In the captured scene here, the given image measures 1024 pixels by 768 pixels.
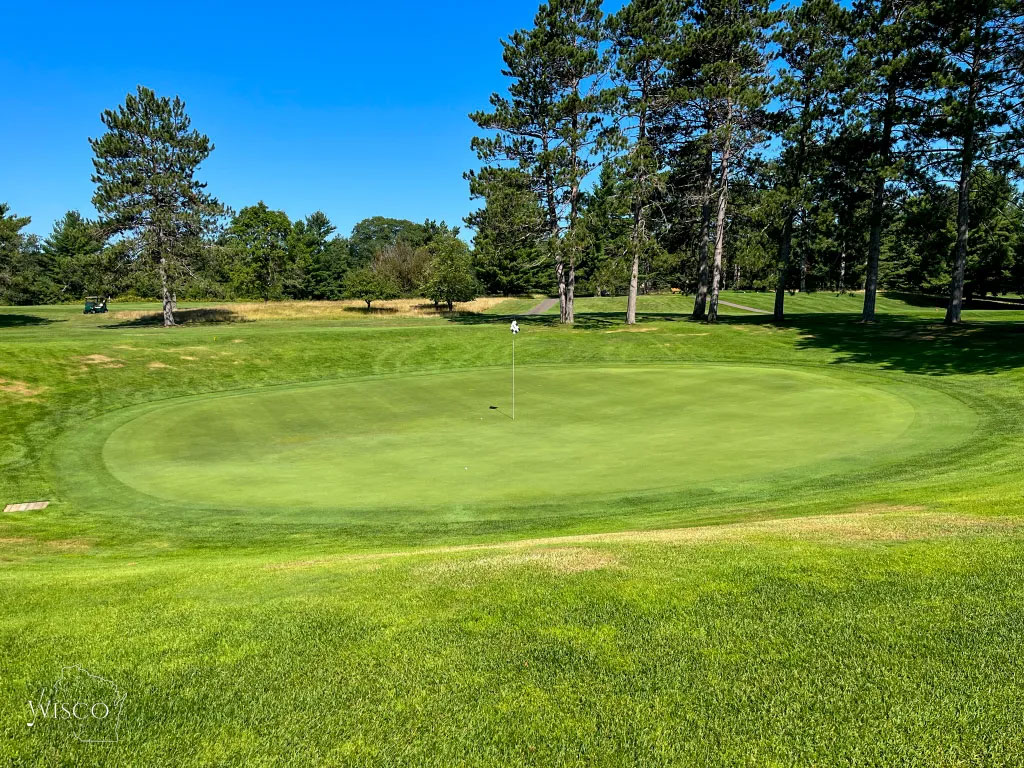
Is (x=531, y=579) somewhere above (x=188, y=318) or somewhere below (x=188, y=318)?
below

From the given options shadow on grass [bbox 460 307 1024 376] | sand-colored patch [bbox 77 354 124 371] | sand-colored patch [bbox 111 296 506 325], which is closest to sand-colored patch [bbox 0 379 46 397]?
sand-colored patch [bbox 77 354 124 371]

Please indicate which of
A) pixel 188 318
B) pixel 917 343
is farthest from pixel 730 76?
pixel 188 318

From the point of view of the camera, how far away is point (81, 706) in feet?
15.4

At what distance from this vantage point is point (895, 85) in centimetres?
3566

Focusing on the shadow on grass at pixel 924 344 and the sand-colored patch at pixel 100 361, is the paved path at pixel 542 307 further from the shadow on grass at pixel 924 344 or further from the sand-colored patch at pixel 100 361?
the sand-colored patch at pixel 100 361

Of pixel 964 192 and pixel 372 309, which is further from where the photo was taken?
pixel 372 309

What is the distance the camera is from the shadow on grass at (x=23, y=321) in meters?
52.0

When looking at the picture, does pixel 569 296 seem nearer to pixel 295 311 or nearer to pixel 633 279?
pixel 633 279

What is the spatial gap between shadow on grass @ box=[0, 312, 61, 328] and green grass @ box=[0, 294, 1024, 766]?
38.8 m

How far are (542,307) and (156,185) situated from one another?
41765mm

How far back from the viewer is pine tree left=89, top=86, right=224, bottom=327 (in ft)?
158

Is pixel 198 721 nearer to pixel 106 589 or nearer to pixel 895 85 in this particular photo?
pixel 106 589

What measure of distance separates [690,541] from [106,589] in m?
7.02

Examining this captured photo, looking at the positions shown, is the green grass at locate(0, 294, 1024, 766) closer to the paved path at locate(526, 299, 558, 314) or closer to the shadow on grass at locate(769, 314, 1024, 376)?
the shadow on grass at locate(769, 314, 1024, 376)
